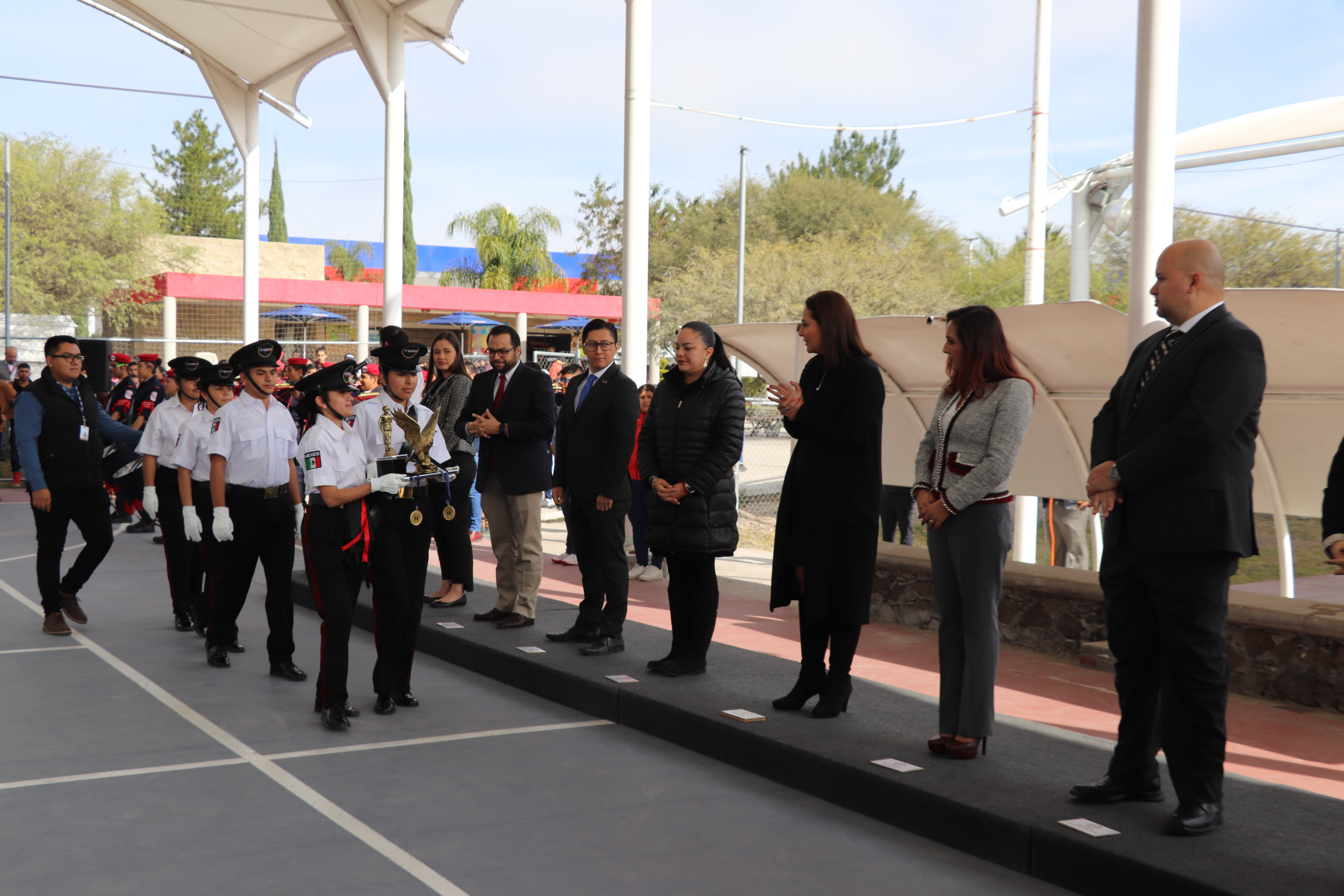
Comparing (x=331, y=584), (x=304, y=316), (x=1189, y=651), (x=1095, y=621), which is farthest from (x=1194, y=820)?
(x=304, y=316)

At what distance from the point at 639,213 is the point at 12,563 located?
704 centimetres

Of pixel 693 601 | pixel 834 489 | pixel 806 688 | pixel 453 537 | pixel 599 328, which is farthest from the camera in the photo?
pixel 453 537

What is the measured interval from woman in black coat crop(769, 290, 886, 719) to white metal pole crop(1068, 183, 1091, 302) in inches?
547

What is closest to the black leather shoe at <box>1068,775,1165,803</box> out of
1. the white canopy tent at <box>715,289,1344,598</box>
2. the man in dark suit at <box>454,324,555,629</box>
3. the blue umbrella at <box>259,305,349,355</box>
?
the white canopy tent at <box>715,289,1344,598</box>

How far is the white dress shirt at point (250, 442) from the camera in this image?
6.53 m

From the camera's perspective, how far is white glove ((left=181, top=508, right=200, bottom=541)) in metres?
6.98

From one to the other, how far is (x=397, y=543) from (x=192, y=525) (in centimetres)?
206

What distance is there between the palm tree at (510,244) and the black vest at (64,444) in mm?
36742

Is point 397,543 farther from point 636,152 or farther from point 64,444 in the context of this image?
point 636,152

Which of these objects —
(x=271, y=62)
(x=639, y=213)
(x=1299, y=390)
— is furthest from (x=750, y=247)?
(x=1299, y=390)

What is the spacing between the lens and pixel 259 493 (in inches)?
261

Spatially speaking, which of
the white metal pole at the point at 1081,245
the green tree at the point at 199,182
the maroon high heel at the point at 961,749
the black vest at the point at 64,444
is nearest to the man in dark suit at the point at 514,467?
the black vest at the point at 64,444

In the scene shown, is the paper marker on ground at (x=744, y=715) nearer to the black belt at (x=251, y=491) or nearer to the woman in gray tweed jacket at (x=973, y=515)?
the woman in gray tweed jacket at (x=973, y=515)

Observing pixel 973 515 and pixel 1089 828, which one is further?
pixel 973 515
